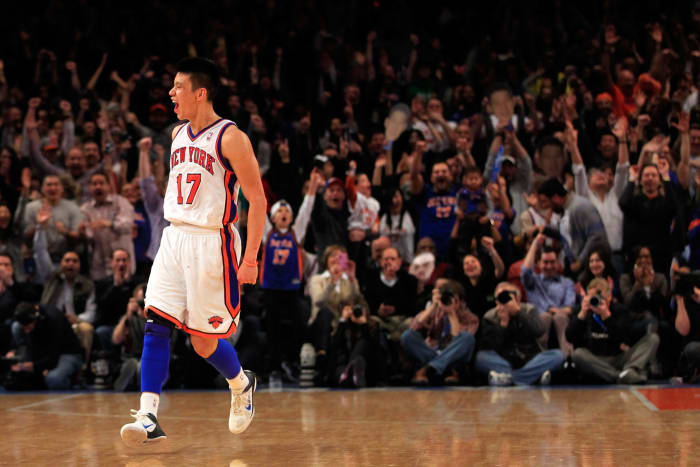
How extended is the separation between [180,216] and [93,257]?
232 inches

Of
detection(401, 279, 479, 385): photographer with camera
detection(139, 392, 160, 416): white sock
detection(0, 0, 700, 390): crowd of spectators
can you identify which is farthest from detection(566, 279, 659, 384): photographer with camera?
detection(139, 392, 160, 416): white sock

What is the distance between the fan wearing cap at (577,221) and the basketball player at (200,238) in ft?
17.7

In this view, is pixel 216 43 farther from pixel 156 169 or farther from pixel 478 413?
pixel 478 413

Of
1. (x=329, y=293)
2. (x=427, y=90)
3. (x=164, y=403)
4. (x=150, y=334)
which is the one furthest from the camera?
(x=427, y=90)

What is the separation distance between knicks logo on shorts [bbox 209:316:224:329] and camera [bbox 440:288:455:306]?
4.39 metres

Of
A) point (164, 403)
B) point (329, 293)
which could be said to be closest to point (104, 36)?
point (329, 293)

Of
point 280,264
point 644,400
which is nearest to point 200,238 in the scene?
point 644,400

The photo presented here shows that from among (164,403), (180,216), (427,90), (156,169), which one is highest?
(427,90)

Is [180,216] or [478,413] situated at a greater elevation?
[180,216]

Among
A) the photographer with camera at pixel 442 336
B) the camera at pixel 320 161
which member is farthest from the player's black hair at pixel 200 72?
the camera at pixel 320 161

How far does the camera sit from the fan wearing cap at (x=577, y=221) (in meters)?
10.4

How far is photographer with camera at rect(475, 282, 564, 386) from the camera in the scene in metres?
9.69

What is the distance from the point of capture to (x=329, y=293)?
34.6ft

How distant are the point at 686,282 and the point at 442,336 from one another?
2.44m
